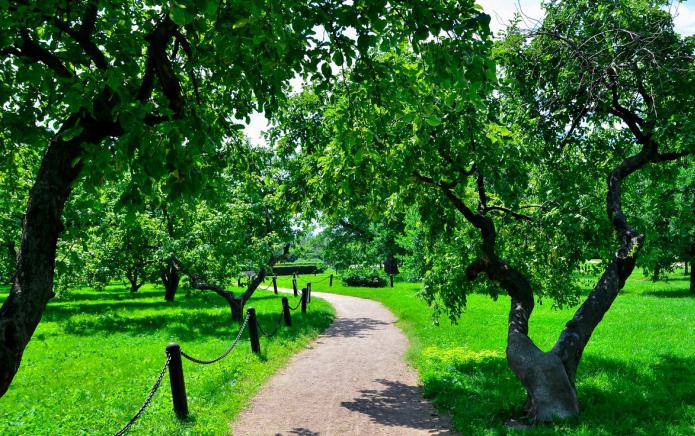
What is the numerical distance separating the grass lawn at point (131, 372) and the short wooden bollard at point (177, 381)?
0.14 meters

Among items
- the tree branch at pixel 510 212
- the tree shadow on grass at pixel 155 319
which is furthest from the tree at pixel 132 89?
the tree shadow on grass at pixel 155 319

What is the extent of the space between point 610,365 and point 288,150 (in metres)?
10.2

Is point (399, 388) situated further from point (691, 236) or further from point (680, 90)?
point (691, 236)

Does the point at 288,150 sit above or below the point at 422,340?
above

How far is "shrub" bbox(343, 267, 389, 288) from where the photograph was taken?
3847cm

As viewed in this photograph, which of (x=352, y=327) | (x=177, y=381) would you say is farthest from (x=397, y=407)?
(x=352, y=327)

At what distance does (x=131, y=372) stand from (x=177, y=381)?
463 cm

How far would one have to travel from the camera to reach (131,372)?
428 inches

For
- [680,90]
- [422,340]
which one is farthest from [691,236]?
[680,90]

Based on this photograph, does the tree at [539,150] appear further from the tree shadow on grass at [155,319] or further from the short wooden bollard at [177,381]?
the tree shadow on grass at [155,319]

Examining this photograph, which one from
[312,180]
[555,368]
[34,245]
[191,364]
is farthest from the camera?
[191,364]

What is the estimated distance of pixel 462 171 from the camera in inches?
278

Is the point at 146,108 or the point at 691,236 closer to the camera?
the point at 146,108

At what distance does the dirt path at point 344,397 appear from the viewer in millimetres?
7023
